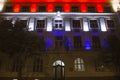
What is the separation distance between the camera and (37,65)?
30.0 m

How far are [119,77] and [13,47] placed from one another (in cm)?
1680

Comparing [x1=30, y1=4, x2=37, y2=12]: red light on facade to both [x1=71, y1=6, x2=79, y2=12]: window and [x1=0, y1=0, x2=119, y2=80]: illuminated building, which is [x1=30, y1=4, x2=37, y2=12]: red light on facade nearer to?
[x1=0, y1=0, x2=119, y2=80]: illuminated building

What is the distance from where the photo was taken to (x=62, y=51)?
3061 centimetres

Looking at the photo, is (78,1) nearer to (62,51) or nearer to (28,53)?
(62,51)

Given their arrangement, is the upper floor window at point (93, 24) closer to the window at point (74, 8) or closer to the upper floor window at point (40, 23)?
the window at point (74, 8)

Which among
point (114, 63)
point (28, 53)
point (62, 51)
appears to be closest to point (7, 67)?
point (28, 53)

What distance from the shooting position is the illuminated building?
29359 mm

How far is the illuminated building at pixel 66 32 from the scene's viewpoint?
29.4 metres

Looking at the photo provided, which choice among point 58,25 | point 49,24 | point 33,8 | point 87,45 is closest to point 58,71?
point 87,45

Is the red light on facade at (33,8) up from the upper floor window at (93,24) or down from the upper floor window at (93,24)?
up

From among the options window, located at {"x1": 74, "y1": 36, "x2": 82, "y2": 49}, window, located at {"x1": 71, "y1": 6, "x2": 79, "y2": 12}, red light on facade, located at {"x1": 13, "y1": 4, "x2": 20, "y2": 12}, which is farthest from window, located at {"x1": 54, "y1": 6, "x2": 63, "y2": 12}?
red light on facade, located at {"x1": 13, "y1": 4, "x2": 20, "y2": 12}

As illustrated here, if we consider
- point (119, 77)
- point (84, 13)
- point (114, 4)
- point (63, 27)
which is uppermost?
point (114, 4)

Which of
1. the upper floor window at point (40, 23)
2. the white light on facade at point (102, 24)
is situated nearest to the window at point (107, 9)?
the white light on facade at point (102, 24)

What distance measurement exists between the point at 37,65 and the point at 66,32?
793cm
